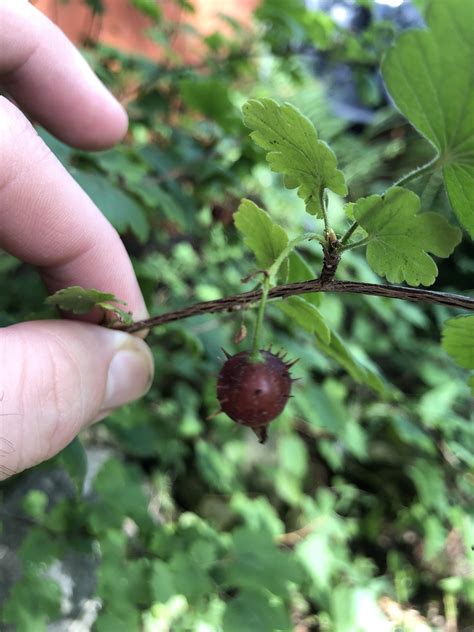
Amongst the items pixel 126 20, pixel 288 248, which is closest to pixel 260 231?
pixel 288 248

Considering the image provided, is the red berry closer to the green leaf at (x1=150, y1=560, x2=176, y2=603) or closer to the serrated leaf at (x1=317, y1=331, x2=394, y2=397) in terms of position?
the serrated leaf at (x1=317, y1=331, x2=394, y2=397)

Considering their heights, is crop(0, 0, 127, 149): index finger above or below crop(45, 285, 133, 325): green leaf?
above

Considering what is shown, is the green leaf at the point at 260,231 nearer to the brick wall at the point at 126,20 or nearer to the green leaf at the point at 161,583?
the green leaf at the point at 161,583

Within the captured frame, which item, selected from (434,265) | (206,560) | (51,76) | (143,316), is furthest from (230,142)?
(434,265)

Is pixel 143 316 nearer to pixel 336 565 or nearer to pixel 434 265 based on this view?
pixel 434 265

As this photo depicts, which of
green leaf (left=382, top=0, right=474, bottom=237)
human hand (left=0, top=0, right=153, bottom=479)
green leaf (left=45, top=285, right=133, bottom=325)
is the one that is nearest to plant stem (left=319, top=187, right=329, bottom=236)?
green leaf (left=382, top=0, right=474, bottom=237)
